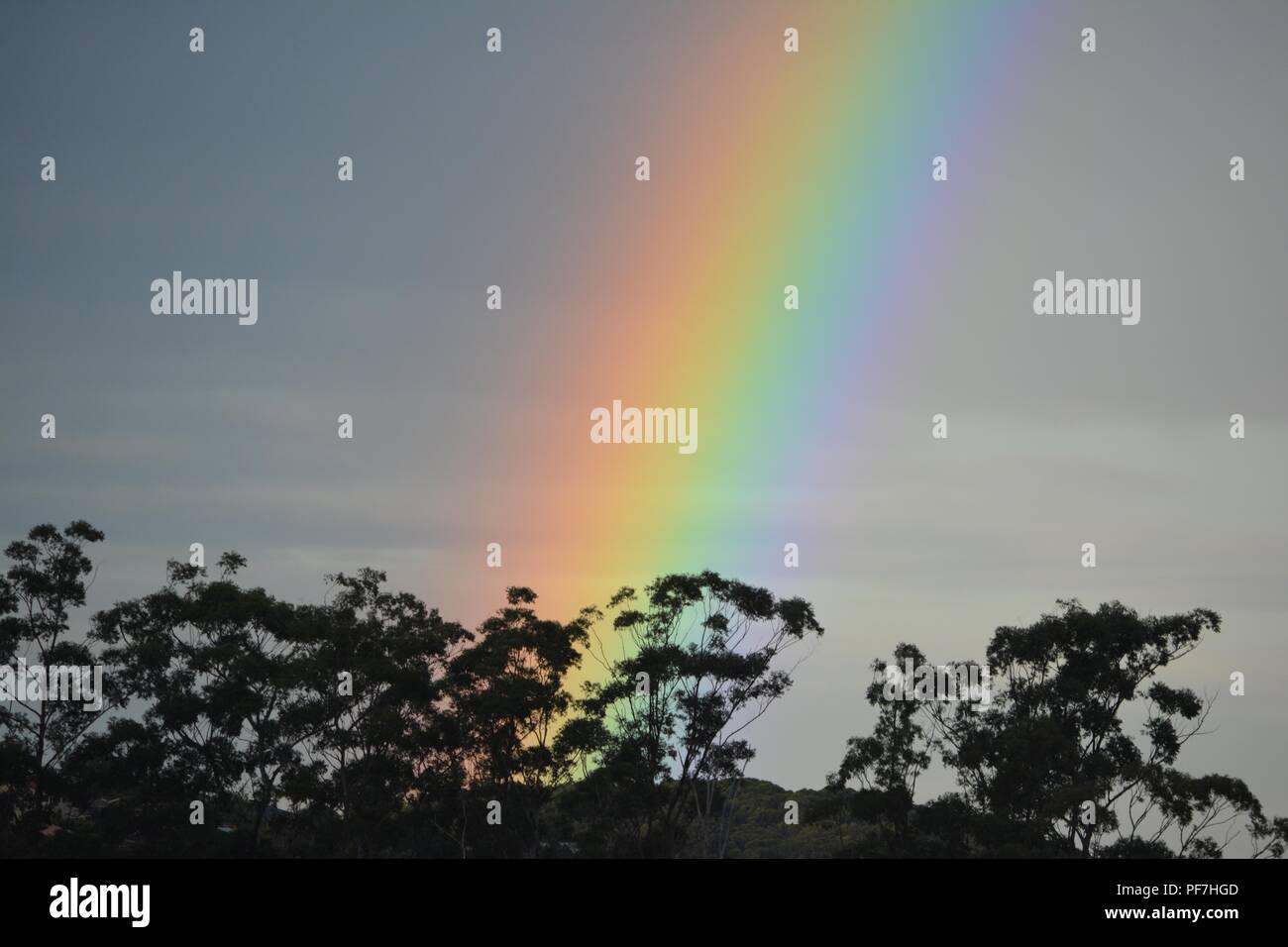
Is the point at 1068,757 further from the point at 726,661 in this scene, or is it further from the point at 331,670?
the point at 331,670

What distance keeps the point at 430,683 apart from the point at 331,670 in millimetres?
3380

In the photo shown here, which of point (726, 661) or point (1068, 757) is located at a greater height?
point (726, 661)
